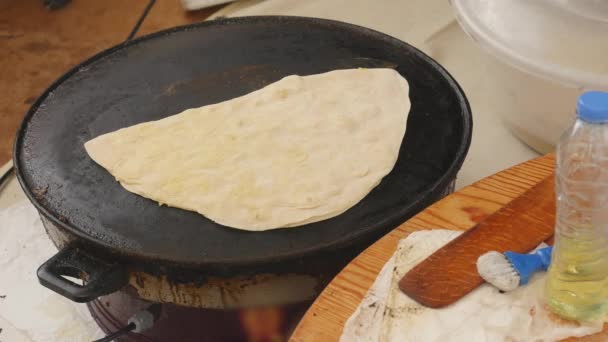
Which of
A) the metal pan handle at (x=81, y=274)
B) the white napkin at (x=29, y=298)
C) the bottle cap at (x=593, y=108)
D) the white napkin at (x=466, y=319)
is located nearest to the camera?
the bottle cap at (x=593, y=108)

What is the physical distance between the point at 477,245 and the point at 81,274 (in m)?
0.50

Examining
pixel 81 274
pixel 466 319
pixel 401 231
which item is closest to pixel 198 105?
pixel 81 274

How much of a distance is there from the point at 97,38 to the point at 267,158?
126 cm

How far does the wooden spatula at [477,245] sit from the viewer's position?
25.7 inches

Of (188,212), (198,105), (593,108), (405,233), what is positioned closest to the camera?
(593,108)

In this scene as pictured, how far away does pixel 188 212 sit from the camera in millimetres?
874

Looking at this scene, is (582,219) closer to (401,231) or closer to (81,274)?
(401,231)

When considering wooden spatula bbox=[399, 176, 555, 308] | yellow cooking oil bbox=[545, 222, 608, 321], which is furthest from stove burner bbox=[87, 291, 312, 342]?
yellow cooking oil bbox=[545, 222, 608, 321]

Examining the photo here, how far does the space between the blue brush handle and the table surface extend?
8 centimetres

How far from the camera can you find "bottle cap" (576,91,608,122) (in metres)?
0.48

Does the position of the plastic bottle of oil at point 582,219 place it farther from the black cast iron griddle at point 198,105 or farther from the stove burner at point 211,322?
the stove burner at point 211,322

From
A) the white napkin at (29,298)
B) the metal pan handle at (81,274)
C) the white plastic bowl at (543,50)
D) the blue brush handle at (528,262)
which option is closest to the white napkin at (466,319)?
the blue brush handle at (528,262)

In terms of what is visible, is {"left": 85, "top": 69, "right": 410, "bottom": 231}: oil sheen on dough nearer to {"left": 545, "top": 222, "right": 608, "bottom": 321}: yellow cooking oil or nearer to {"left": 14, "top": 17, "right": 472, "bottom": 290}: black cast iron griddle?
{"left": 14, "top": 17, "right": 472, "bottom": 290}: black cast iron griddle

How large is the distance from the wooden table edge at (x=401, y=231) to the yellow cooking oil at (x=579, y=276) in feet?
0.55
